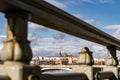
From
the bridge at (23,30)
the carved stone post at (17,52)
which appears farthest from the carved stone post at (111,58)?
the carved stone post at (17,52)

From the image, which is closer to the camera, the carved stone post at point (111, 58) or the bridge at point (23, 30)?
the bridge at point (23, 30)

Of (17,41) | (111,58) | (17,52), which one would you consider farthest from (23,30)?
(111,58)

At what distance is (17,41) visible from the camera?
3.97 meters

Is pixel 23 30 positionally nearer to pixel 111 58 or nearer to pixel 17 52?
pixel 17 52

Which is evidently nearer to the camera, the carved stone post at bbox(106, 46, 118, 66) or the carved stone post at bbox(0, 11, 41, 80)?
the carved stone post at bbox(0, 11, 41, 80)

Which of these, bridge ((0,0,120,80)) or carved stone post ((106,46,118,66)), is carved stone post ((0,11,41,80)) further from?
carved stone post ((106,46,118,66))

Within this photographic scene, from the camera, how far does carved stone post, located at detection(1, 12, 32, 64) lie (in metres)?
3.90

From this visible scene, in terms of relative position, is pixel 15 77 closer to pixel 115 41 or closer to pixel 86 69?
pixel 86 69

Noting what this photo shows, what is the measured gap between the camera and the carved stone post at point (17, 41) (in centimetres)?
390

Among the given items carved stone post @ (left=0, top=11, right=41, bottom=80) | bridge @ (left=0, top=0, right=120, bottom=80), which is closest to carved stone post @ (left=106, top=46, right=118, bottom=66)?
bridge @ (left=0, top=0, right=120, bottom=80)

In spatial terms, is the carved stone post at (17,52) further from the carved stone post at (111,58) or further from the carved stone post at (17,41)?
the carved stone post at (111,58)

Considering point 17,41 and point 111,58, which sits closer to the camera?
point 17,41

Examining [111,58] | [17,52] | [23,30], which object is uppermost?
[23,30]

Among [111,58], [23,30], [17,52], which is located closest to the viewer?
[17,52]
